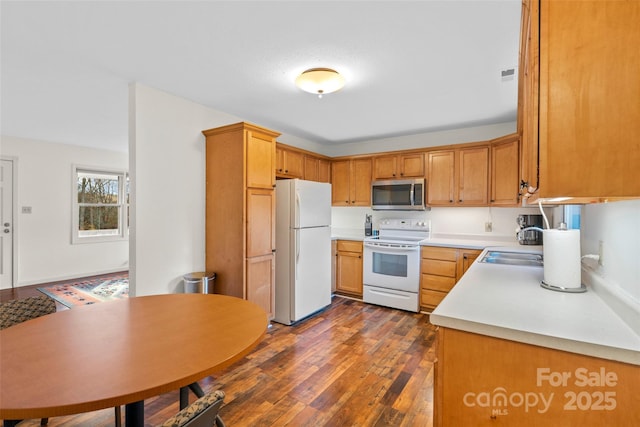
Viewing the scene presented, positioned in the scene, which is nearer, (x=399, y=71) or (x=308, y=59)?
(x=308, y=59)

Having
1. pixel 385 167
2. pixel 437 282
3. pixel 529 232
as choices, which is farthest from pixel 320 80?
pixel 529 232

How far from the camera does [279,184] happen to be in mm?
3602

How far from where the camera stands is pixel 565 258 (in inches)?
61.7

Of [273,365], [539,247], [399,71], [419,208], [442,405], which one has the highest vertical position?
[399,71]

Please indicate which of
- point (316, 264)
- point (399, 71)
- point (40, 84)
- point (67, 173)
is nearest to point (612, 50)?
Answer: point (399, 71)

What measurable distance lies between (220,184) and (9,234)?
4185 mm

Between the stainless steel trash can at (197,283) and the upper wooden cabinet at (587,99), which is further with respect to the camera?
the stainless steel trash can at (197,283)

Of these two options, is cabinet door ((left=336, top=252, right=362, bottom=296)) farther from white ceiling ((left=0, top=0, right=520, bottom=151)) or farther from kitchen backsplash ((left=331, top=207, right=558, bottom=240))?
white ceiling ((left=0, top=0, right=520, bottom=151))

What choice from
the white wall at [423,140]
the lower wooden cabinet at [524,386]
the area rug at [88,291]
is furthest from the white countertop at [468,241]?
the area rug at [88,291]

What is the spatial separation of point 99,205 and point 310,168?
172 inches

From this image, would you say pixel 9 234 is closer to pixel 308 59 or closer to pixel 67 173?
pixel 67 173

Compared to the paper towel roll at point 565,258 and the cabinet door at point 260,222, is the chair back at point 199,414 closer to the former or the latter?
the paper towel roll at point 565,258

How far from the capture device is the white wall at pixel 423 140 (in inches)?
157

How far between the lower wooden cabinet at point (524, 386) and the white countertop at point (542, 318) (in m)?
0.04
